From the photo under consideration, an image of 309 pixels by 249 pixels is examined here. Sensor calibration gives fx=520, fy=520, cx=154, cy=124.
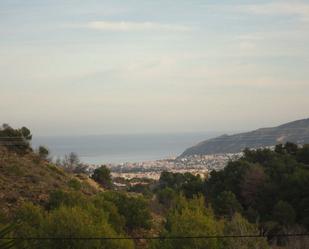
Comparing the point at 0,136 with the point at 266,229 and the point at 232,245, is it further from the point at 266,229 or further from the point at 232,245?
the point at 232,245

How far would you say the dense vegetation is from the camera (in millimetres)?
21531

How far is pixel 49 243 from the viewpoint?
68.4 ft

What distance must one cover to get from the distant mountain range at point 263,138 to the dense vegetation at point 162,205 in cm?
1394

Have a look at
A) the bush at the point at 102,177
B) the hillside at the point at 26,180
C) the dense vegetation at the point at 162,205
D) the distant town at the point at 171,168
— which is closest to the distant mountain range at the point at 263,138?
the distant town at the point at 171,168

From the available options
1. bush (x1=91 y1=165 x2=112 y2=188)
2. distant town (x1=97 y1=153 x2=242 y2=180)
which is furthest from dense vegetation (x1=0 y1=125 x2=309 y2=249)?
distant town (x1=97 y1=153 x2=242 y2=180)

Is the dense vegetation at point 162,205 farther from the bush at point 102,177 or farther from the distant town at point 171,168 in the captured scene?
the distant town at point 171,168

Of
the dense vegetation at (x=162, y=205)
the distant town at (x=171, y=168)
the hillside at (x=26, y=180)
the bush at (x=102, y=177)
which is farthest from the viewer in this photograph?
the distant town at (x=171, y=168)

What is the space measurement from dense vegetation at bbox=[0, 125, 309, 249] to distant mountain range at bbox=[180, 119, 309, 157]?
13.9 metres

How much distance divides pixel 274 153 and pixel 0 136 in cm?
2477

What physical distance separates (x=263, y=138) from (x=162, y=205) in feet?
101

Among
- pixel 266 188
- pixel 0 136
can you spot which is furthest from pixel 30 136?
pixel 266 188

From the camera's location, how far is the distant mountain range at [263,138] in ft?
209

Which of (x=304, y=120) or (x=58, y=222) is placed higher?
(x=304, y=120)

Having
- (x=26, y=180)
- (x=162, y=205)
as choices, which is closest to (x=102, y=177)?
(x=162, y=205)
